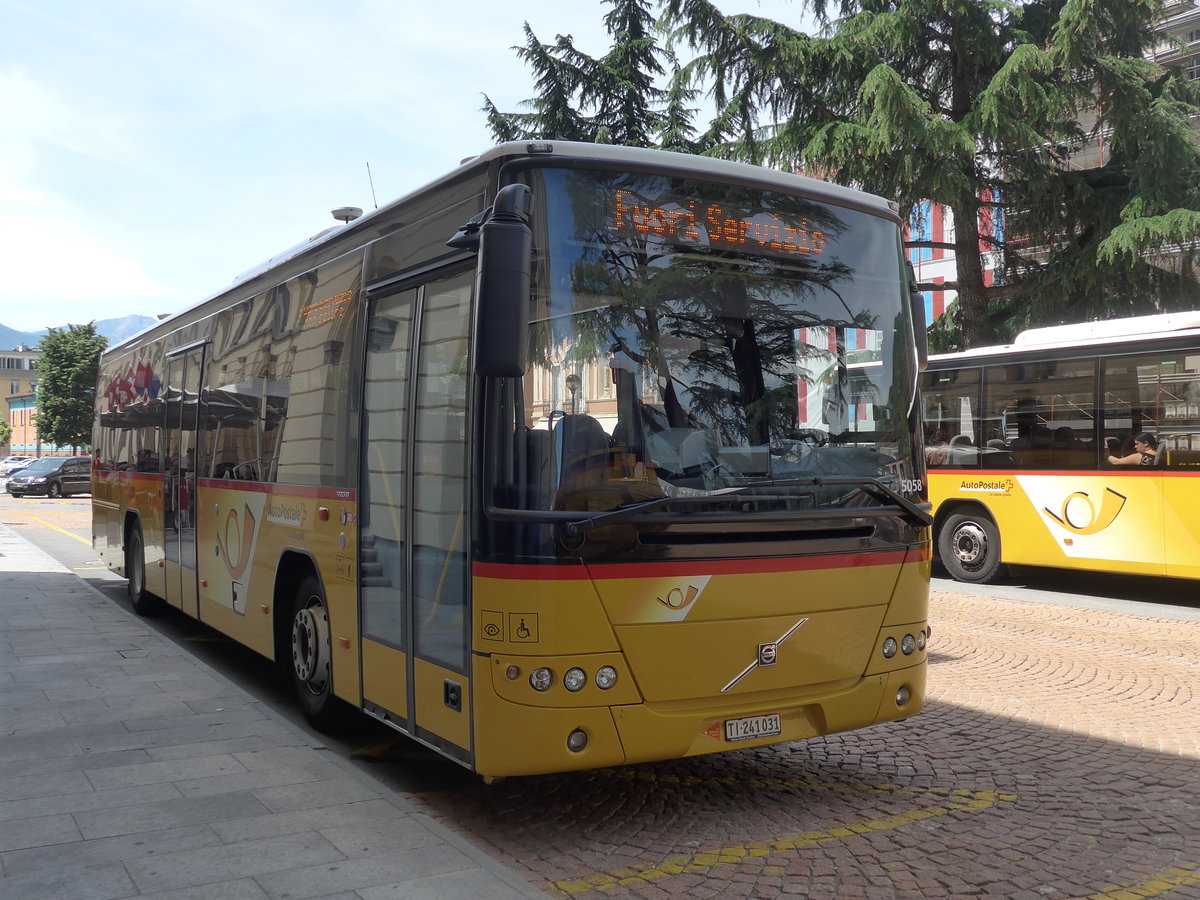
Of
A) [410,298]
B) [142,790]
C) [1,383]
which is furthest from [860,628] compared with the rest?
[1,383]

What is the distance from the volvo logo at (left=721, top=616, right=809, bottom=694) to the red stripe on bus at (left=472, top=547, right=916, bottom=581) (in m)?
0.28

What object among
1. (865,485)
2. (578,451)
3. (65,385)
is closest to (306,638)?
(578,451)

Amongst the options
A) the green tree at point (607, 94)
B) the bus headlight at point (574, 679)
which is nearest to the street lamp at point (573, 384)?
the bus headlight at point (574, 679)

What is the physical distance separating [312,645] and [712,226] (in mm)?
3510

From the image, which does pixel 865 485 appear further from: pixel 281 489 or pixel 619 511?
pixel 281 489

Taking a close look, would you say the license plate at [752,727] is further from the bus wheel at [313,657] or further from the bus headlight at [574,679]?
the bus wheel at [313,657]

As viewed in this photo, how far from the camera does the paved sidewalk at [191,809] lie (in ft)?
Answer: 14.1

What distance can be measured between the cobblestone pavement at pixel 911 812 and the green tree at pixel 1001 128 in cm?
1328

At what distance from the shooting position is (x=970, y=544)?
14469 millimetres

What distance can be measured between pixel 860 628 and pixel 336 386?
3130 mm

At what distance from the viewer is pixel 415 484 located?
5305mm

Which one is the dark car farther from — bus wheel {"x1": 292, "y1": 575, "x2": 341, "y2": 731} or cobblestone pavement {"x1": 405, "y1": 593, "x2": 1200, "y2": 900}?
cobblestone pavement {"x1": 405, "y1": 593, "x2": 1200, "y2": 900}

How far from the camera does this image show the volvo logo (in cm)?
490

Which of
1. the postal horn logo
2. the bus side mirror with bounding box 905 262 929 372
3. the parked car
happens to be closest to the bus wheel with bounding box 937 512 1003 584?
the postal horn logo
